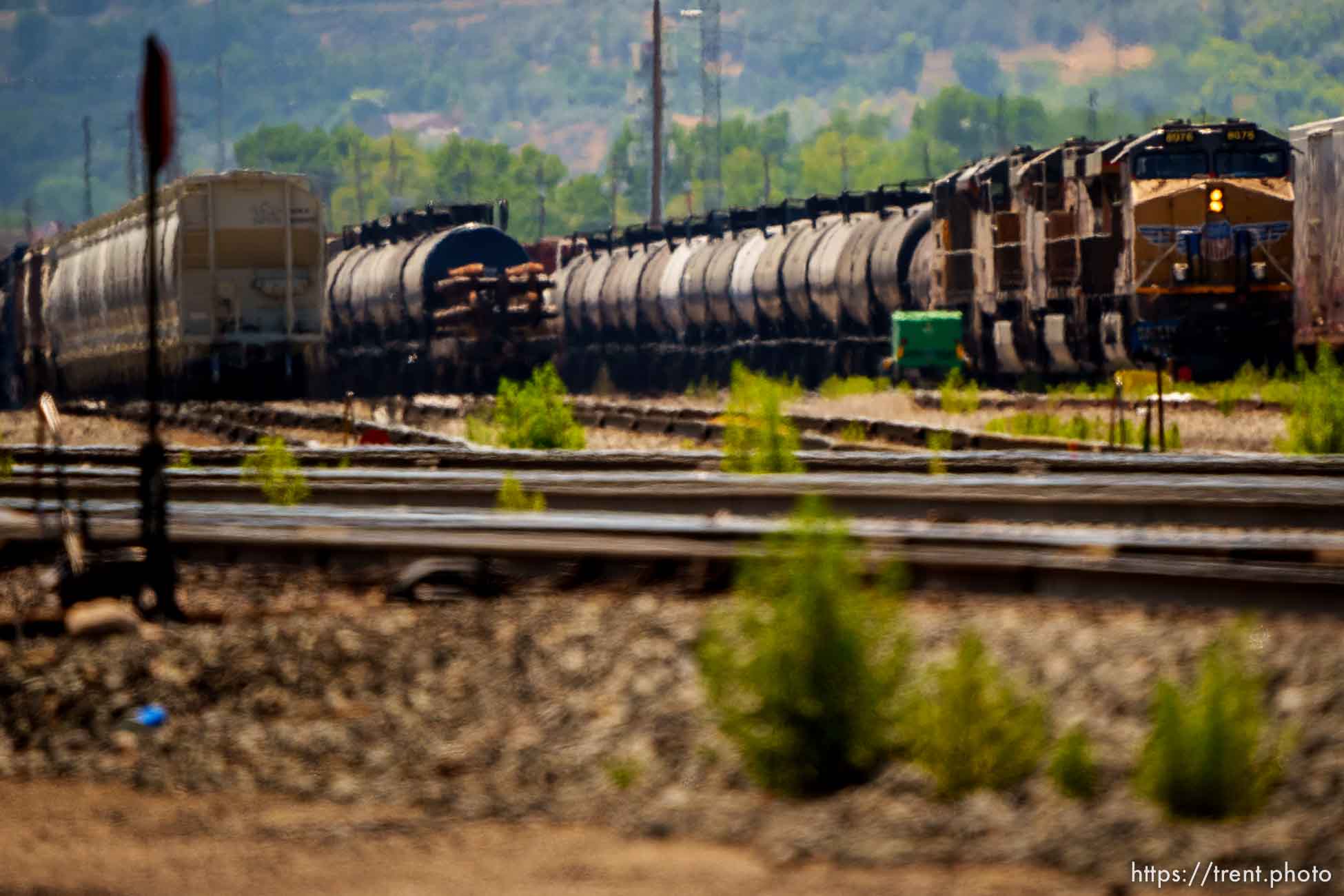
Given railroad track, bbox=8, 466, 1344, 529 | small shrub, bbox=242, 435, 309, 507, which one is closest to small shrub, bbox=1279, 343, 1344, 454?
railroad track, bbox=8, 466, 1344, 529

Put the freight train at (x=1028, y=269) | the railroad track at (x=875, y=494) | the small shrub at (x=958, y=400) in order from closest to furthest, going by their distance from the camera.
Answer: the railroad track at (x=875, y=494) → the small shrub at (x=958, y=400) → the freight train at (x=1028, y=269)

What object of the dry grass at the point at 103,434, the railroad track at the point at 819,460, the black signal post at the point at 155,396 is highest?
the black signal post at the point at 155,396

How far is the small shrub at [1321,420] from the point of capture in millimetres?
15891

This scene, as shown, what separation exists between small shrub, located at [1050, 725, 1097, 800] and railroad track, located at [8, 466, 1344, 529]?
439cm

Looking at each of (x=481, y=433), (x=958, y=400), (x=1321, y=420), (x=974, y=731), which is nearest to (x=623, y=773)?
(x=974, y=731)

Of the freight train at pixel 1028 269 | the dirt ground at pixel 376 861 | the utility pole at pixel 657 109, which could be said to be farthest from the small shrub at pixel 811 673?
the utility pole at pixel 657 109

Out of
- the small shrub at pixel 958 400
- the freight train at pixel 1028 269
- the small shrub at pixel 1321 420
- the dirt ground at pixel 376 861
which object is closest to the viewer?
the dirt ground at pixel 376 861

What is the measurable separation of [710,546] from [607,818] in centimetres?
311

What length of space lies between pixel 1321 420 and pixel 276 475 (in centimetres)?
797

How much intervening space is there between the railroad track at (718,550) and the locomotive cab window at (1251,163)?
19.0 m

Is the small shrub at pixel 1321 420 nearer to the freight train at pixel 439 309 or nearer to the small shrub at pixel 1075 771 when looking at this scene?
the small shrub at pixel 1075 771

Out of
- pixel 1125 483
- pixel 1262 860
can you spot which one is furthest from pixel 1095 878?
pixel 1125 483

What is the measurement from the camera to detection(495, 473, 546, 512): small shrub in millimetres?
11500

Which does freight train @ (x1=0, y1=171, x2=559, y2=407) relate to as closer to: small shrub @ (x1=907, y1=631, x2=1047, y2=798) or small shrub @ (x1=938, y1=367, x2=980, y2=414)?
small shrub @ (x1=938, y1=367, x2=980, y2=414)
